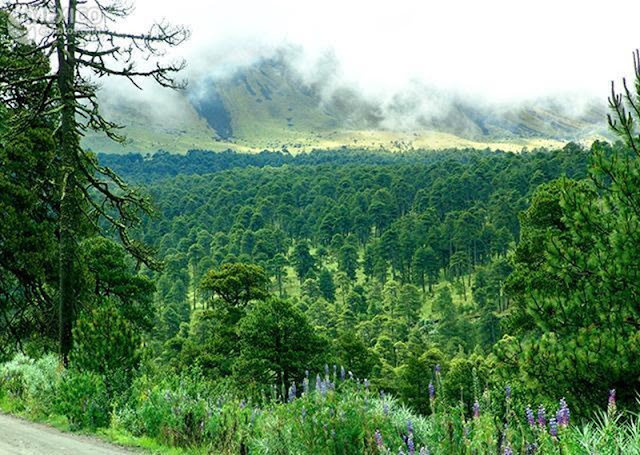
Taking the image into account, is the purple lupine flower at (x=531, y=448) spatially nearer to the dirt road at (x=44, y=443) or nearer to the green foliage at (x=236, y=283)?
the dirt road at (x=44, y=443)

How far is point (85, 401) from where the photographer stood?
10.1m

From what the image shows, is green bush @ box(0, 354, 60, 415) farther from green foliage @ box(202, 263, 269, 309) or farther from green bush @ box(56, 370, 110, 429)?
green foliage @ box(202, 263, 269, 309)

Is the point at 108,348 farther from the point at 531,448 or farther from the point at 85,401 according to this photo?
the point at 531,448

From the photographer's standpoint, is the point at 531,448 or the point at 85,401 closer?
the point at 531,448

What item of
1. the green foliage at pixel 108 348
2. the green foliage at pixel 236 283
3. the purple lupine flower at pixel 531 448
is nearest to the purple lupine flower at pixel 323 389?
the purple lupine flower at pixel 531 448

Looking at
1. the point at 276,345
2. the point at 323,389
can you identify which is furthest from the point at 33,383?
the point at 276,345

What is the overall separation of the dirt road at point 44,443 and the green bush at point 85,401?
0.36 m

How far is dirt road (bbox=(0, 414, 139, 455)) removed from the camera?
8.28 meters

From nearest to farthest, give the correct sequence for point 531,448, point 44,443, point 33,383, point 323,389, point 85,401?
1. point 531,448
2. point 323,389
3. point 44,443
4. point 85,401
5. point 33,383

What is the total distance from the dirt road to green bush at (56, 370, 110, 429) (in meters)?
0.36

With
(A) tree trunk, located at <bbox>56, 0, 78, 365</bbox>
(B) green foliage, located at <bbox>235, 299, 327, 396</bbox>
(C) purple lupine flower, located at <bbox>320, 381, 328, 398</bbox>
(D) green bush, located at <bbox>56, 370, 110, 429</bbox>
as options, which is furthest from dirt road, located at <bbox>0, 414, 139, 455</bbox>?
(B) green foliage, located at <bbox>235, 299, 327, 396</bbox>

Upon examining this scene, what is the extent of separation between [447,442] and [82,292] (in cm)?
1730

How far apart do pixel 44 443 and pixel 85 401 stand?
1371mm

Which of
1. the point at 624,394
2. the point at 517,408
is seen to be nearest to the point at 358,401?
the point at 517,408
